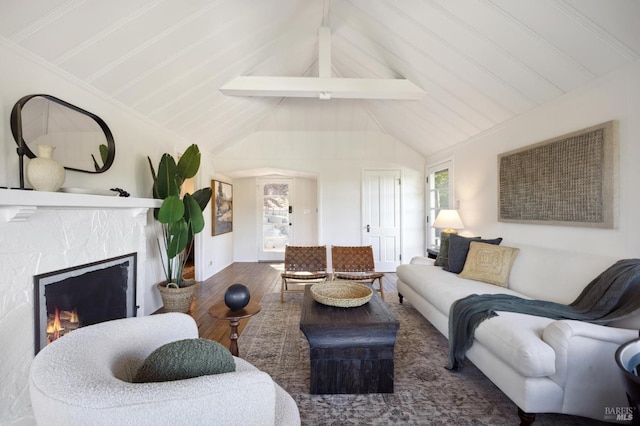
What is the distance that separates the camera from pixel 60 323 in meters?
1.98

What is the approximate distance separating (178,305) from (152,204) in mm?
1204

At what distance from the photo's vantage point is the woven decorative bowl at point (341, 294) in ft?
7.06

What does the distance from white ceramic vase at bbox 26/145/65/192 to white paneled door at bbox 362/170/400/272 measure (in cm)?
461

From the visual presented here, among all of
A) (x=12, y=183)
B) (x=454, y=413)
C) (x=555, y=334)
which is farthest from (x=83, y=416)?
(x=555, y=334)

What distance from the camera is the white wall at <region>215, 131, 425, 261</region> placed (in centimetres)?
557

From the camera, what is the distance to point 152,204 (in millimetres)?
2920

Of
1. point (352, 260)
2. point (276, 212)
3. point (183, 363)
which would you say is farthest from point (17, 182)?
point (276, 212)

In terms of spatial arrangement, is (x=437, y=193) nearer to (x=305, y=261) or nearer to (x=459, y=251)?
(x=459, y=251)

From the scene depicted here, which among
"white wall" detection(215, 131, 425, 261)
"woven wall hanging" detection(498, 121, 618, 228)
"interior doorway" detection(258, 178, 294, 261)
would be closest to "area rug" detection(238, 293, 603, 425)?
"woven wall hanging" detection(498, 121, 618, 228)

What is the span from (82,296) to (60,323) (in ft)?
0.81

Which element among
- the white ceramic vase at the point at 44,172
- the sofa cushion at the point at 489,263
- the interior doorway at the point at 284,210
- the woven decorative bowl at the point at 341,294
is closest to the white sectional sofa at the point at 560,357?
the sofa cushion at the point at 489,263

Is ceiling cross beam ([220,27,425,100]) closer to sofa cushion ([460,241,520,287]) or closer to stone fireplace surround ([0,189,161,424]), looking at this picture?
stone fireplace surround ([0,189,161,424])

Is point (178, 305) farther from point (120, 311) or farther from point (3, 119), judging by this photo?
point (3, 119)

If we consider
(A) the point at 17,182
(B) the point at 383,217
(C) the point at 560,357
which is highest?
(A) the point at 17,182
